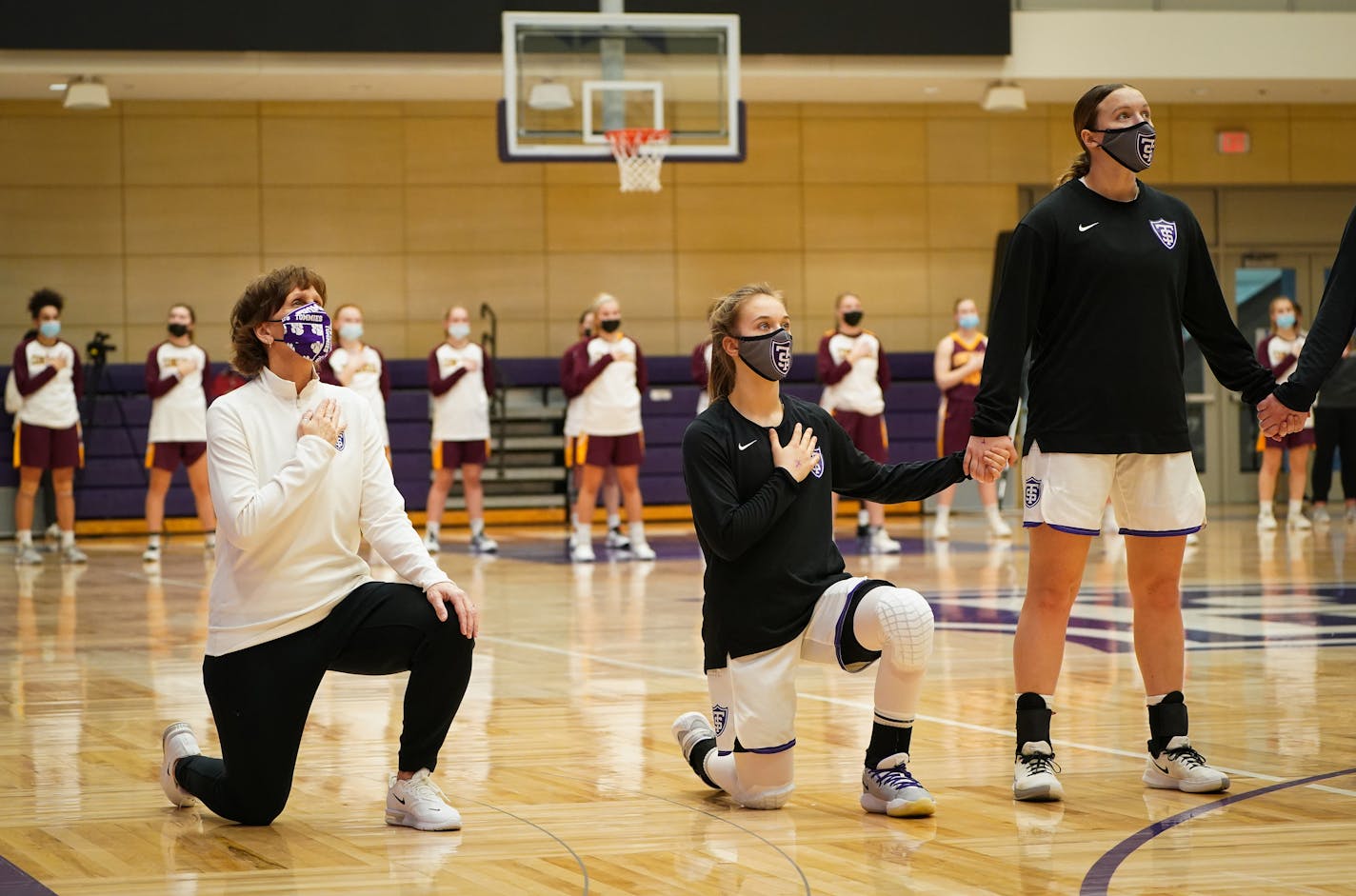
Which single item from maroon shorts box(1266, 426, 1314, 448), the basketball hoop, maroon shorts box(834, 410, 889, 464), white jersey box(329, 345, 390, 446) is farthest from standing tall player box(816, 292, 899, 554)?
white jersey box(329, 345, 390, 446)

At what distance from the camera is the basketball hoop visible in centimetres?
1255

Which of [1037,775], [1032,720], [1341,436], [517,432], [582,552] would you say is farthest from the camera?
[517,432]

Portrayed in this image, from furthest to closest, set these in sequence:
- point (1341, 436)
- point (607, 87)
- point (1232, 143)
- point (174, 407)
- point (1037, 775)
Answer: point (1232, 143)
point (1341, 436)
point (174, 407)
point (607, 87)
point (1037, 775)

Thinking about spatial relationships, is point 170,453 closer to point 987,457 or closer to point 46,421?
point 46,421

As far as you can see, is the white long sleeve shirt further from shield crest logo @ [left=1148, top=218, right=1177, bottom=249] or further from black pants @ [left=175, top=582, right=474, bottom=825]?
shield crest logo @ [left=1148, top=218, right=1177, bottom=249]

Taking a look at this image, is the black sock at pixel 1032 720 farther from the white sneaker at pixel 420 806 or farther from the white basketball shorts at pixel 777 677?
the white sneaker at pixel 420 806

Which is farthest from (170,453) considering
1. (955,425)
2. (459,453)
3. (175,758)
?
(175,758)

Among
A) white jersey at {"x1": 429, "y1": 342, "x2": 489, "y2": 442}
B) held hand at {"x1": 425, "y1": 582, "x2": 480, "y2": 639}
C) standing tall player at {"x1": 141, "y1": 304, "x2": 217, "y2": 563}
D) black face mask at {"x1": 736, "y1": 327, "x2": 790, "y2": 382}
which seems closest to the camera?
held hand at {"x1": 425, "y1": 582, "x2": 480, "y2": 639}

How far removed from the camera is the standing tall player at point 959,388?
13734 mm

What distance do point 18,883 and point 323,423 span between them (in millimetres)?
1186

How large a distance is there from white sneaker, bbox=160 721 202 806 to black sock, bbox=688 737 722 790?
1.23 meters

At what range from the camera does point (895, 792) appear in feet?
13.1

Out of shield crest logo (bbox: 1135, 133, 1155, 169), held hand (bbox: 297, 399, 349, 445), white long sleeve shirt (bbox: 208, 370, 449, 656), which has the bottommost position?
white long sleeve shirt (bbox: 208, 370, 449, 656)

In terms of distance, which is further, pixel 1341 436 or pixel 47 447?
pixel 1341 436
